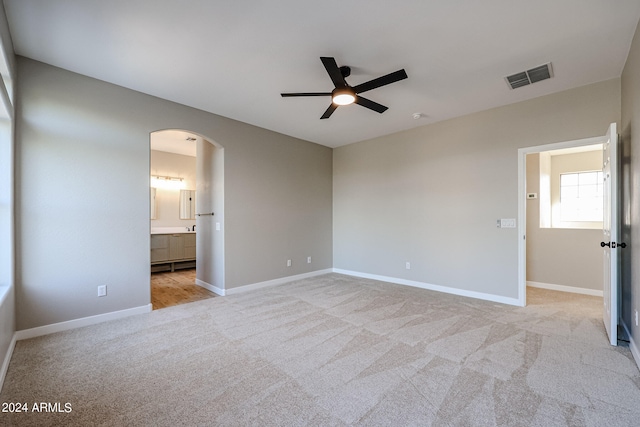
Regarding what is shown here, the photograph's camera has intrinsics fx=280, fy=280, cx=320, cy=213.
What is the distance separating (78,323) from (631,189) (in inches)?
225

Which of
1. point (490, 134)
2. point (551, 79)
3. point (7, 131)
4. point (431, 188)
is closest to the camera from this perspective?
point (7, 131)

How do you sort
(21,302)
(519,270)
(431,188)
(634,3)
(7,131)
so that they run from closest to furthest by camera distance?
(634,3), (7,131), (21,302), (519,270), (431,188)

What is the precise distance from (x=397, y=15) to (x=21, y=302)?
14.2ft

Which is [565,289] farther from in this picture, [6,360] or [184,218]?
[184,218]

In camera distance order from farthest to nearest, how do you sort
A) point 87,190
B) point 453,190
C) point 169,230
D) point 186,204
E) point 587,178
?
point 186,204 → point 169,230 → point 587,178 → point 453,190 → point 87,190

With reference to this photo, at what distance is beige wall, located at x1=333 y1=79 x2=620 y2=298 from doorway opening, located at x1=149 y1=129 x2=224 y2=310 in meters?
2.67

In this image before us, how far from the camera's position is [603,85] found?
3217mm

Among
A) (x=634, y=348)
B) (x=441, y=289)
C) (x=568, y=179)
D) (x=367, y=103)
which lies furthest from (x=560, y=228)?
(x=367, y=103)

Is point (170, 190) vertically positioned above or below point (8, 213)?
above

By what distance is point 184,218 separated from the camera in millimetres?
7230

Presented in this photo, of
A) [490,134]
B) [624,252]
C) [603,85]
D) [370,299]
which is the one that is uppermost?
[603,85]

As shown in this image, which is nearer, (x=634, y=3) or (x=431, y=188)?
(x=634, y=3)

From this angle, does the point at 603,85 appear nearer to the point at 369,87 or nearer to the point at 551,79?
the point at 551,79

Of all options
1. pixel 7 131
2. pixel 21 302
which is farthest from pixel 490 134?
pixel 21 302
